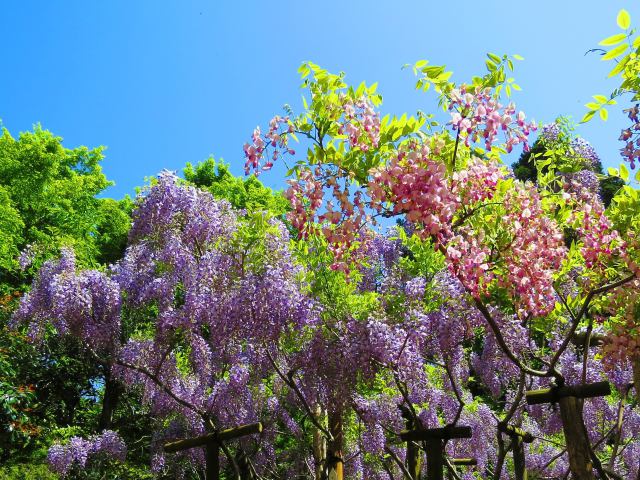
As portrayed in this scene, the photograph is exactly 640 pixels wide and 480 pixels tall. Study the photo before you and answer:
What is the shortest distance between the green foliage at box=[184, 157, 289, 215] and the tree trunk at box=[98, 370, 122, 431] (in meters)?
6.39

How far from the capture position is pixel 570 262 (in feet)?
17.3

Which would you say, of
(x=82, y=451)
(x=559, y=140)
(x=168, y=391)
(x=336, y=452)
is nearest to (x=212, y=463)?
(x=168, y=391)

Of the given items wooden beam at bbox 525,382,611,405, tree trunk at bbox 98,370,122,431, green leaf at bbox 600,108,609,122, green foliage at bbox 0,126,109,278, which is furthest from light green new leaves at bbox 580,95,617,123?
green foliage at bbox 0,126,109,278

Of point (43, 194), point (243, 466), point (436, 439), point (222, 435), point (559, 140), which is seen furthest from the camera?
point (43, 194)

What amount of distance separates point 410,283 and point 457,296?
0.58 m

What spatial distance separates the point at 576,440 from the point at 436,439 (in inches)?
56.9

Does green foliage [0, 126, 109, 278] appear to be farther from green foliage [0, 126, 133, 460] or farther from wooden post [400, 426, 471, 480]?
wooden post [400, 426, 471, 480]

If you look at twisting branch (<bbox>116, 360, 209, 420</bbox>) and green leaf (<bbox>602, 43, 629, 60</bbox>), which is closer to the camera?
green leaf (<bbox>602, 43, 629, 60</bbox>)

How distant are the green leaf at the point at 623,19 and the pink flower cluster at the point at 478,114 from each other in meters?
0.70

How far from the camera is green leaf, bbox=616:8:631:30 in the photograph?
10.2 ft

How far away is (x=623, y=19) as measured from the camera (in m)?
3.13

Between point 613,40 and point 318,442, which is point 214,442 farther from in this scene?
point 613,40

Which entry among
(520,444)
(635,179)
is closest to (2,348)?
(520,444)

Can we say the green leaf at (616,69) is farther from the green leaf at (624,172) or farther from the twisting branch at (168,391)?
the twisting branch at (168,391)
